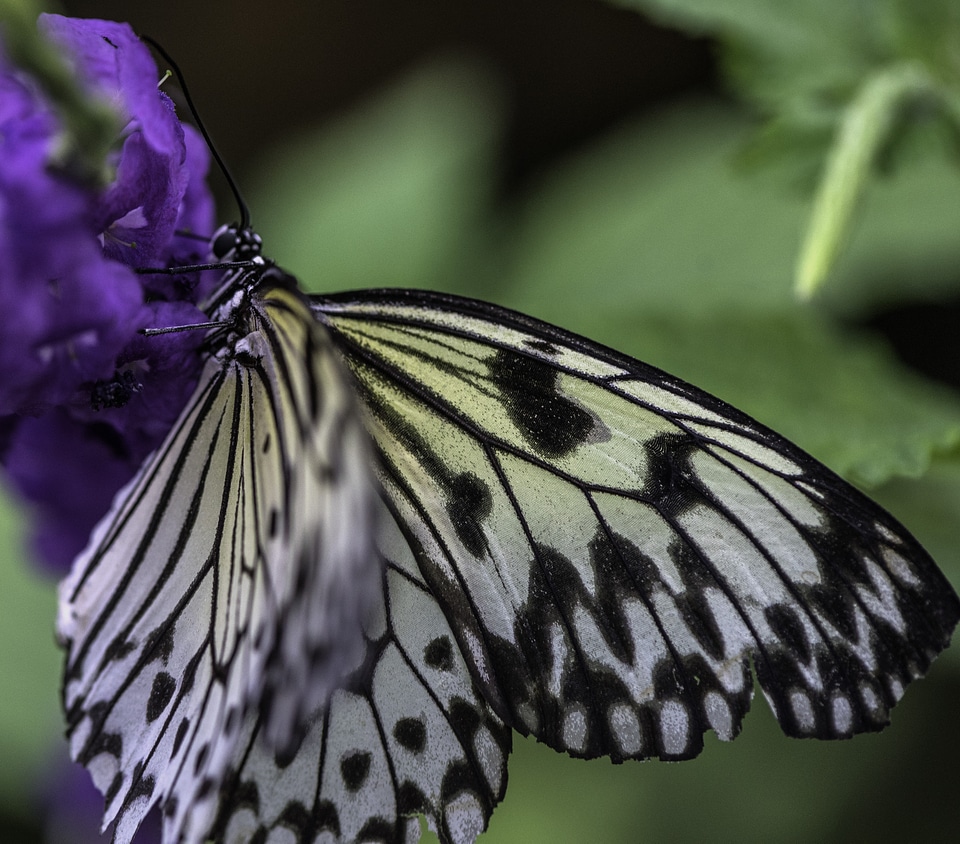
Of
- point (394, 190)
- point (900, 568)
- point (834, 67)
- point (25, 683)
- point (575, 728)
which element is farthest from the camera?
point (394, 190)

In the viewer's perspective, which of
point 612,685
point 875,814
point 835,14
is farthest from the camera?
point 875,814

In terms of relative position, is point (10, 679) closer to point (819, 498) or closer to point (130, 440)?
point (130, 440)

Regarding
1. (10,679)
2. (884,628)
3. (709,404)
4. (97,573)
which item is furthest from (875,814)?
(10,679)

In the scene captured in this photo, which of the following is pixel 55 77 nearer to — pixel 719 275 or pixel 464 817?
pixel 464 817

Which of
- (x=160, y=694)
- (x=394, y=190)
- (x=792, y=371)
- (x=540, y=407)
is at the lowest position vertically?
(x=160, y=694)

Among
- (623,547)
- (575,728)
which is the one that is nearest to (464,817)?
(575,728)

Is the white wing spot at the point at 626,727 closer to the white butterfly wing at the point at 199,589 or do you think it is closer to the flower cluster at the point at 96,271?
the white butterfly wing at the point at 199,589
